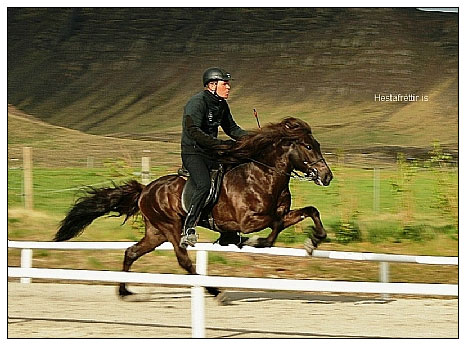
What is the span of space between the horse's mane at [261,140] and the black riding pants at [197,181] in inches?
6.0

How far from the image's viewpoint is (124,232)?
41.0ft

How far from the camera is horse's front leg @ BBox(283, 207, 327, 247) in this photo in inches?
225

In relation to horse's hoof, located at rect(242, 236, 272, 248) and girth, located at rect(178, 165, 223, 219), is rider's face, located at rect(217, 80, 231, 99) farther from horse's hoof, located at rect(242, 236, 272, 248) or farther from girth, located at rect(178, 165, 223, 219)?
horse's hoof, located at rect(242, 236, 272, 248)

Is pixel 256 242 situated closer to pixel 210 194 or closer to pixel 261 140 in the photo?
pixel 210 194

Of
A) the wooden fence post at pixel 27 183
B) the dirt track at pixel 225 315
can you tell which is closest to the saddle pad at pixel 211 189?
the dirt track at pixel 225 315

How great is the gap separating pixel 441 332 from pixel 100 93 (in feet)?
88.0

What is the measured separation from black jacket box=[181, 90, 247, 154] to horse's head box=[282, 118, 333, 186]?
493 millimetres

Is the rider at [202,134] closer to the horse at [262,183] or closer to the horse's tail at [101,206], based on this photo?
the horse at [262,183]

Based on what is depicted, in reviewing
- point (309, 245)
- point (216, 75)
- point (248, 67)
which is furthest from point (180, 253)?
point (248, 67)

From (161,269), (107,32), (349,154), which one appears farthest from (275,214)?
(107,32)

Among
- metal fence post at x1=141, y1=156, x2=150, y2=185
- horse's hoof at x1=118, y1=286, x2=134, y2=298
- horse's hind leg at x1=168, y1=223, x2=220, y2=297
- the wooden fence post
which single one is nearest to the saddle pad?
horse's hind leg at x1=168, y1=223, x2=220, y2=297

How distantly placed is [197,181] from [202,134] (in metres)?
0.34

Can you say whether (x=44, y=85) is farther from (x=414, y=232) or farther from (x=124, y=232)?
(x=414, y=232)

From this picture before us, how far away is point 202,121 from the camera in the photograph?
5.73 metres
